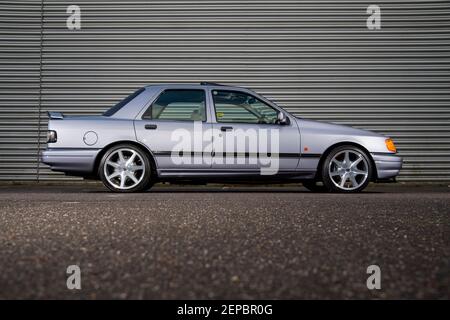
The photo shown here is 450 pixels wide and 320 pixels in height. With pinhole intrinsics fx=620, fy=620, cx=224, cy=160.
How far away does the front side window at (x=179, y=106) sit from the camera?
8047mm

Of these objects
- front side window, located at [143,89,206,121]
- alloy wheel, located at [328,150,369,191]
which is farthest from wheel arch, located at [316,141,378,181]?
front side window, located at [143,89,206,121]

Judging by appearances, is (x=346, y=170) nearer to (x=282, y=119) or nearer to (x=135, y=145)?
(x=282, y=119)

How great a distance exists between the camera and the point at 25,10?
12008 mm

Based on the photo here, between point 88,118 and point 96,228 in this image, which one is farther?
point 88,118

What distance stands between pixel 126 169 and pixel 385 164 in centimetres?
340

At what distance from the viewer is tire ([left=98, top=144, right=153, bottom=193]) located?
7844mm

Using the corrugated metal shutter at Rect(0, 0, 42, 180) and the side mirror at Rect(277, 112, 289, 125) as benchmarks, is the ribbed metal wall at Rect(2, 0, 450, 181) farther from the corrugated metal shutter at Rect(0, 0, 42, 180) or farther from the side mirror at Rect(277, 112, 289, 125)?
the side mirror at Rect(277, 112, 289, 125)

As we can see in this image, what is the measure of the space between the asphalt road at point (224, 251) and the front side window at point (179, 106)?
8.47 feet

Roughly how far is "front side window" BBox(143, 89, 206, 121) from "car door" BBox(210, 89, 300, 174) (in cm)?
25

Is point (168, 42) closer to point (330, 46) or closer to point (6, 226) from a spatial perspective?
point (330, 46)

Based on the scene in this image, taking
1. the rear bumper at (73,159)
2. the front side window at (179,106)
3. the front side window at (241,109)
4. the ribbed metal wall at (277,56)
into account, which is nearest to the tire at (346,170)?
the front side window at (241,109)

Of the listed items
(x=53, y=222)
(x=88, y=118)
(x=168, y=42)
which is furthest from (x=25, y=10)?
(x=53, y=222)

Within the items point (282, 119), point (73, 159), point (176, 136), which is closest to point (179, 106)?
point (176, 136)
